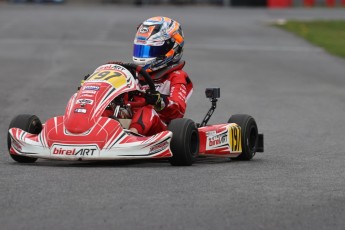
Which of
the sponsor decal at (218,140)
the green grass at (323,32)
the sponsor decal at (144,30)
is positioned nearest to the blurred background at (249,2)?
the green grass at (323,32)

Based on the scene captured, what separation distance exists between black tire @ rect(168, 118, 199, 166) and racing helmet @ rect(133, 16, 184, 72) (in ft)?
3.73

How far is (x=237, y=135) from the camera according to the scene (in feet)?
31.9

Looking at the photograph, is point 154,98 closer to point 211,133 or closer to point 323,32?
point 211,133

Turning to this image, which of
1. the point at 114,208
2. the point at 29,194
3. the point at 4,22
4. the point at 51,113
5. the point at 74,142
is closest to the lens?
the point at 114,208

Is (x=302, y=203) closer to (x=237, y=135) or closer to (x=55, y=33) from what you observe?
(x=237, y=135)

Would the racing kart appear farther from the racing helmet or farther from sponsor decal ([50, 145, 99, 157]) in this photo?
the racing helmet

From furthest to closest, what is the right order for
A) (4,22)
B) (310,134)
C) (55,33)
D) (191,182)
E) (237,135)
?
1. (4,22)
2. (55,33)
3. (310,134)
4. (237,135)
5. (191,182)

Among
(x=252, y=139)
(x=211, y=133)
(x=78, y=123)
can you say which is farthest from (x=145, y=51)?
(x=78, y=123)

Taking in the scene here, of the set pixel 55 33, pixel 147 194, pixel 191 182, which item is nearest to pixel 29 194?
pixel 147 194

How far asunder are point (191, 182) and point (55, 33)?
2079 cm

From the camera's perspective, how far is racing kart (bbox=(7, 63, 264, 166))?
27.8 ft

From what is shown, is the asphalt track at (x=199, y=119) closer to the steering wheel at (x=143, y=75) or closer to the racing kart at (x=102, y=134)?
the racing kart at (x=102, y=134)

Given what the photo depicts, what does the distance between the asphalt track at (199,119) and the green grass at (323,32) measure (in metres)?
0.59

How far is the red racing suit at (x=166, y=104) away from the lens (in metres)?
9.04
